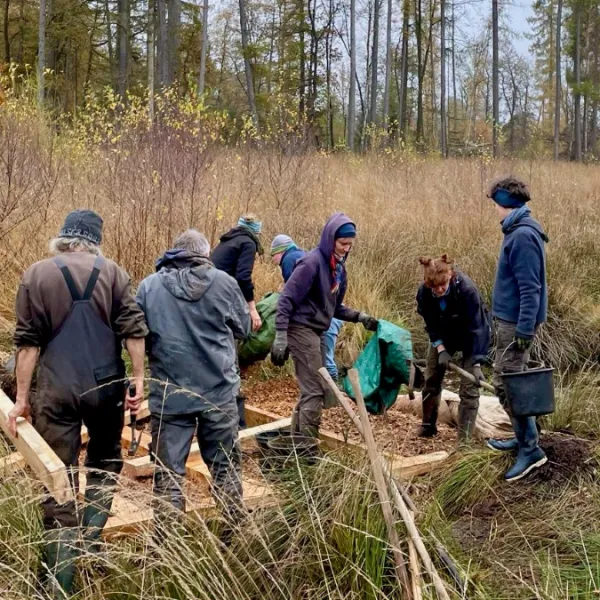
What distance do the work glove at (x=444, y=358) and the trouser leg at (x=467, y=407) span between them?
16 centimetres

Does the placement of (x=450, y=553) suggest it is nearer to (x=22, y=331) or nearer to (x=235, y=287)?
(x=235, y=287)

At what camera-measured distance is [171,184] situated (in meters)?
8.36

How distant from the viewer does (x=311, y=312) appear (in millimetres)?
5246

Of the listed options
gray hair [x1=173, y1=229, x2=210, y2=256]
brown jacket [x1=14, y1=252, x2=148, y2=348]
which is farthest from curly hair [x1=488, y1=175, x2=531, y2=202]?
brown jacket [x1=14, y1=252, x2=148, y2=348]

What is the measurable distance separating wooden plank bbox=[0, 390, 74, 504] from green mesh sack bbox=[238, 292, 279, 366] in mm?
3063

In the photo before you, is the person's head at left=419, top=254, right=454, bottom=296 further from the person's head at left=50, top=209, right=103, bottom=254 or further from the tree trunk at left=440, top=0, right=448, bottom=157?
the tree trunk at left=440, top=0, right=448, bottom=157

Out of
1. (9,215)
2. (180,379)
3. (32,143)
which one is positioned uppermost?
(32,143)

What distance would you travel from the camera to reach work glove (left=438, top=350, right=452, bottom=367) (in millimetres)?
5570

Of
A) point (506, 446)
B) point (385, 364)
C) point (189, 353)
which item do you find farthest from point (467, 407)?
point (189, 353)

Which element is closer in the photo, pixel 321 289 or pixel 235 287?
pixel 235 287

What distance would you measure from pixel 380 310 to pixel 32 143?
4804mm

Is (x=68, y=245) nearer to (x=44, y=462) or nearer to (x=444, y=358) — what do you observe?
(x=44, y=462)

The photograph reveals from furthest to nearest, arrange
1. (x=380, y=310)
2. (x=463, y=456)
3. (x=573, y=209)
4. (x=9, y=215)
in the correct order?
(x=573, y=209)
(x=380, y=310)
(x=9, y=215)
(x=463, y=456)

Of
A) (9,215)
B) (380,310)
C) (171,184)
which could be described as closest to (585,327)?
(380,310)
